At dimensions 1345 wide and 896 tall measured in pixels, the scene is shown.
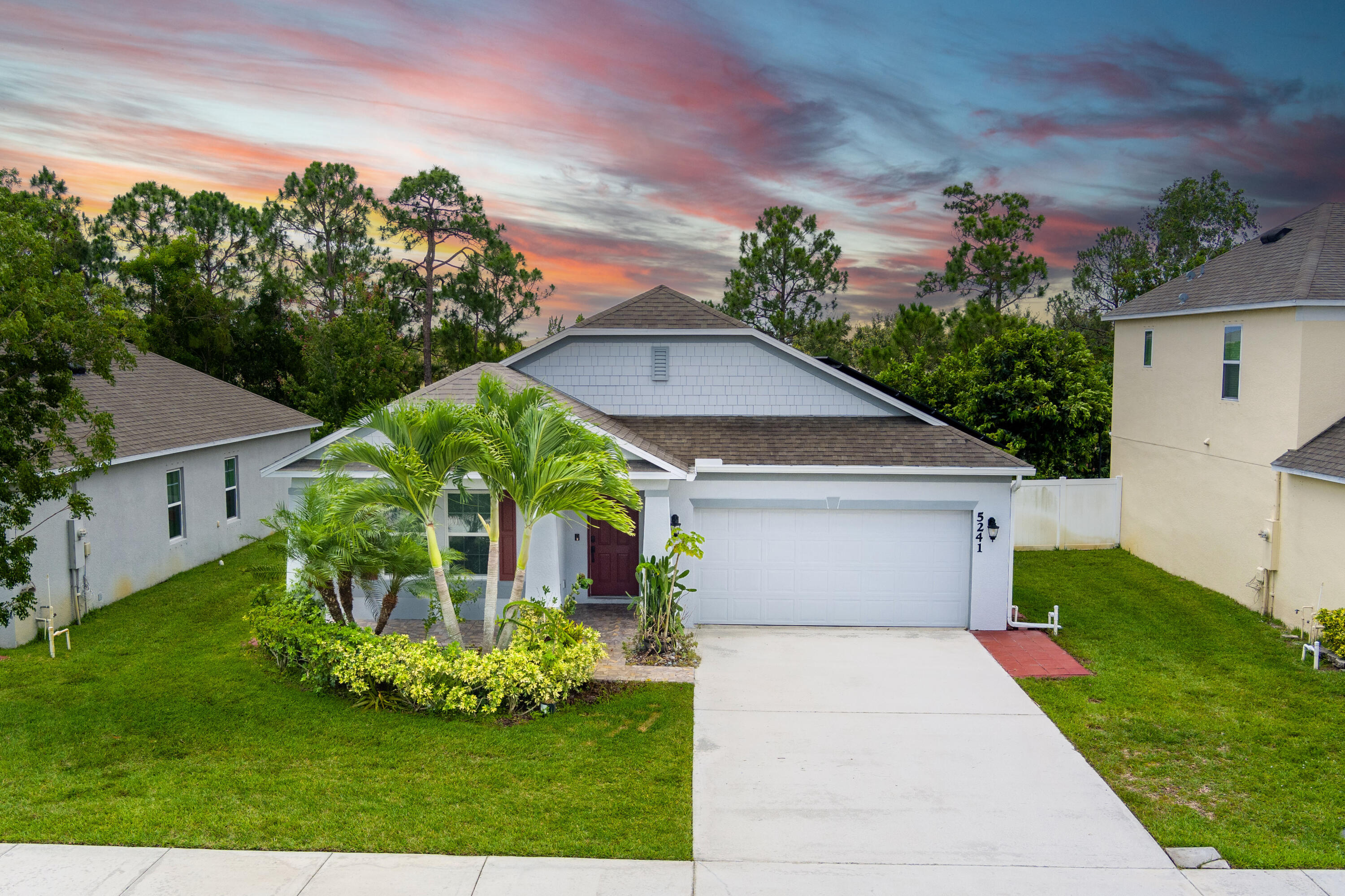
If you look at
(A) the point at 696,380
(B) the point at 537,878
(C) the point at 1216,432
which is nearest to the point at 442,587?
(B) the point at 537,878

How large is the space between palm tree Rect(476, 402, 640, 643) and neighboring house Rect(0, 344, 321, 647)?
8266 millimetres

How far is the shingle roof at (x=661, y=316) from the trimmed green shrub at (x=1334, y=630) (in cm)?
1003

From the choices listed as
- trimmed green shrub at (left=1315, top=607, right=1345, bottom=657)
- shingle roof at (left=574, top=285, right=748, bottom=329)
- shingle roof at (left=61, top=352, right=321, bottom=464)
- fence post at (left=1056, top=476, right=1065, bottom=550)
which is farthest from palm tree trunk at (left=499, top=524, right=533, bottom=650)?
fence post at (left=1056, top=476, right=1065, bottom=550)

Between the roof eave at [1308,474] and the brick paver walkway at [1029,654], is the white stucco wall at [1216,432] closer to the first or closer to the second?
the roof eave at [1308,474]

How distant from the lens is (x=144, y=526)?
52.3ft

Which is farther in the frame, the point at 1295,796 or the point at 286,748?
the point at 286,748

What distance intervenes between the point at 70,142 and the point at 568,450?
77.3 ft

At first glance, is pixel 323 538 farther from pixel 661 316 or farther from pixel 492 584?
pixel 661 316

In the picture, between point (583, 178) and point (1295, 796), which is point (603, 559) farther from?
point (583, 178)

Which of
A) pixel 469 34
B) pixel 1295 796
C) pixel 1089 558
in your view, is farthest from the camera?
pixel 1089 558

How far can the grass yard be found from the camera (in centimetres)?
692

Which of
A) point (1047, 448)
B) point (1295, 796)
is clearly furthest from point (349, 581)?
point (1047, 448)

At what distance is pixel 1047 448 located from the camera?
22.3 m

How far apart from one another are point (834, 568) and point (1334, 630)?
7149 mm
